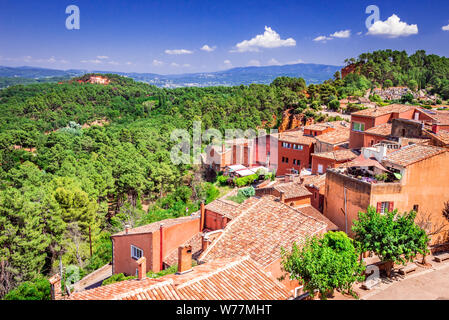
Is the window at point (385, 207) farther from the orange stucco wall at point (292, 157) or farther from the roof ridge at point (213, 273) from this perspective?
the orange stucco wall at point (292, 157)

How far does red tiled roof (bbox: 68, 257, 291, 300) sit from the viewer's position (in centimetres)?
764

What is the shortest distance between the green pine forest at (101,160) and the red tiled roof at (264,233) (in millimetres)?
9793

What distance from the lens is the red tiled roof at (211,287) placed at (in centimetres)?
764

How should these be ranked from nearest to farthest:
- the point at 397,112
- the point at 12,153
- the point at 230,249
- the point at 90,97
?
the point at 230,249
the point at 397,112
the point at 12,153
the point at 90,97

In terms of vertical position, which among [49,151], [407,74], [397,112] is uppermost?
[407,74]

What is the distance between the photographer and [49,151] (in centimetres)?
A: 4388

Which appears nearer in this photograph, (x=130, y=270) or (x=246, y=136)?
(x=130, y=270)

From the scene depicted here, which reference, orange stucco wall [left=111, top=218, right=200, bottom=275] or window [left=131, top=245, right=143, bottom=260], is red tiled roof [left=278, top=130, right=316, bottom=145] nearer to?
orange stucco wall [left=111, top=218, right=200, bottom=275]

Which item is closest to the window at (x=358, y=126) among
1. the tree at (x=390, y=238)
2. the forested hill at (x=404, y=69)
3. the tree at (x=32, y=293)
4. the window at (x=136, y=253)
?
the tree at (x=390, y=238)
